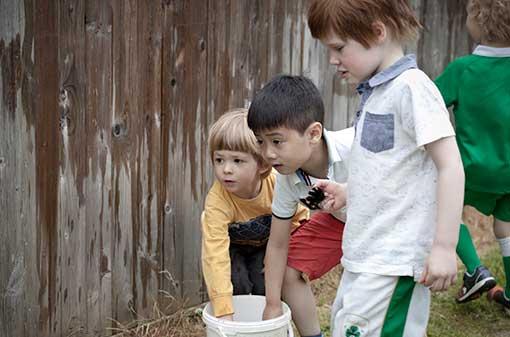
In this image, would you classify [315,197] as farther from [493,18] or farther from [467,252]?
[467,252]

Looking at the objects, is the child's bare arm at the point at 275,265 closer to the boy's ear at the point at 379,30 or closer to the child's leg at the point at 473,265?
the boy's ear at the point at 379,30

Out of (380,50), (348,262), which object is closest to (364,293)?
(348,262)

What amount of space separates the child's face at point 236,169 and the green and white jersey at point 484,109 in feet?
4.17

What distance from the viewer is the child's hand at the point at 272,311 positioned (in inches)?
153

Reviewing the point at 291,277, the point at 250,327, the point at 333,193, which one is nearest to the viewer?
the point at 333,193

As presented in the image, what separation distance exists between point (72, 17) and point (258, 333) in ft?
5.14

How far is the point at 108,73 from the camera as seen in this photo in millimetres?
4297

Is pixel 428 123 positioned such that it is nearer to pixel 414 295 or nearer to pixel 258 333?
pixel 414 295

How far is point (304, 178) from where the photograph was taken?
370cm

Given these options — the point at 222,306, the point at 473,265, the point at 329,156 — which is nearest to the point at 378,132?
the point at 329,156

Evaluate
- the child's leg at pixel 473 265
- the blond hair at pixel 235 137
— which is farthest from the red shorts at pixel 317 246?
the child's leg at pixel 473 265

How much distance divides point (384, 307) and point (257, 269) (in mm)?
1349

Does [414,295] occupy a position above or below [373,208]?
below

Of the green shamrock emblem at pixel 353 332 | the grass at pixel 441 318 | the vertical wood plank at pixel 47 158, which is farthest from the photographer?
the grass at pixel 441 318
